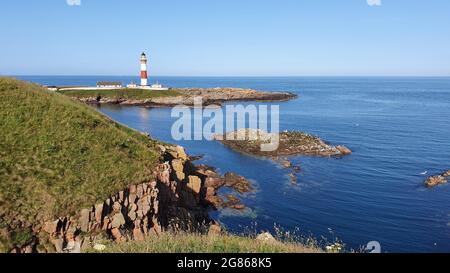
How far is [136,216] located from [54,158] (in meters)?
5.66

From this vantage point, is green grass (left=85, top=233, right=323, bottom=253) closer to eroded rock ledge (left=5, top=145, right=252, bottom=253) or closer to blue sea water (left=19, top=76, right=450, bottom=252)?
eroded rock ledge (left=5, top=145, right=252, bottom=253)

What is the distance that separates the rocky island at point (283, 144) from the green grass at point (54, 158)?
31385 millimetres

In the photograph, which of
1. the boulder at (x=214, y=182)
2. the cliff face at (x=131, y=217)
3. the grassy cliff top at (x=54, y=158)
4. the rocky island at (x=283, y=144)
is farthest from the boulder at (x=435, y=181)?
the grassy cliff top at (x=54, y=158)

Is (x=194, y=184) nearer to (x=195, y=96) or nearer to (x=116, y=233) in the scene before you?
(x=116, y=233)

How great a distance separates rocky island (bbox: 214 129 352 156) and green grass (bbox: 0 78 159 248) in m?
31.4

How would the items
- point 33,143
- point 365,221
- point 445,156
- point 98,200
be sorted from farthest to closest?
1. point 445,156
2. point 365,221
3. point 33,143
4. point 98,200

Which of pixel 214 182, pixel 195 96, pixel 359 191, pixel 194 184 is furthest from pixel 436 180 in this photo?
pixel 195 96

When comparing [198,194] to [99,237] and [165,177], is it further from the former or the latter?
[99,237]

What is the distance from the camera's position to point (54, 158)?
2200cm

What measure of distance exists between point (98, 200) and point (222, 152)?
3701cm

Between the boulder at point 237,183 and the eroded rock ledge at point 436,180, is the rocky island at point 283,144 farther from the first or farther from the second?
the eroded rock ledge at point 436,180
